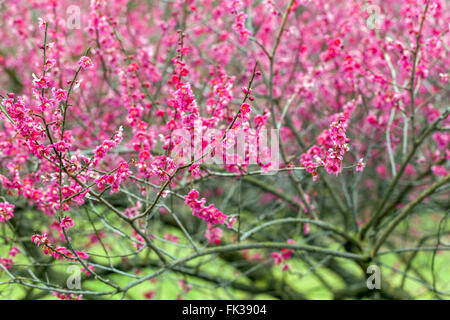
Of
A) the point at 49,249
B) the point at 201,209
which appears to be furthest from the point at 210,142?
the point at 49,249

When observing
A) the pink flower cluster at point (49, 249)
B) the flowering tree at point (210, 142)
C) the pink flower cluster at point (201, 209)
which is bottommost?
the pink flower cluster at point (49, 249)

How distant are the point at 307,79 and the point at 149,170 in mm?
2828

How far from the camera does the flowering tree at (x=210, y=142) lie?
3.35 m

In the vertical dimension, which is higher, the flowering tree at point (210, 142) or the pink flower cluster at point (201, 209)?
the flowering tree at point (210, 142)

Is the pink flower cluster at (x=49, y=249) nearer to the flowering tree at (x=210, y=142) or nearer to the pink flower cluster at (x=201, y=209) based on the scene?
the flowering tree at (x=210, y=142)

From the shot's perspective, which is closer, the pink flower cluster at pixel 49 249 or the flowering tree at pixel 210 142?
the pink flower cluster at pixel 49 249

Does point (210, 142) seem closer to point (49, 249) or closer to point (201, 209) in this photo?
point (201, 209)

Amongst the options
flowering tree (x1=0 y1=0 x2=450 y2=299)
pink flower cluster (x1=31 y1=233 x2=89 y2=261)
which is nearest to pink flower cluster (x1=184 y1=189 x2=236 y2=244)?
flowering tree (x1=0 y1=0 x2=450 y2=299)

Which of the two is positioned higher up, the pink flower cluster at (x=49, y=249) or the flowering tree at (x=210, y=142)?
the flowering tree at (x=210, y=142)

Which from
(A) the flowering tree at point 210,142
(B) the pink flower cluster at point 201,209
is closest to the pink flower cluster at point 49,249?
(A) the flowering tree at point 210,142

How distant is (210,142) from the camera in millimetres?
3340
